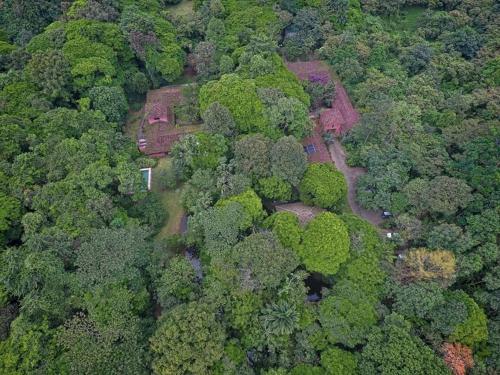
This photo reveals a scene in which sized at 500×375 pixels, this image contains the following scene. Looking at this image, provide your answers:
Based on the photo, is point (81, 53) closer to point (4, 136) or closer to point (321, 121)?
point (4, 136)

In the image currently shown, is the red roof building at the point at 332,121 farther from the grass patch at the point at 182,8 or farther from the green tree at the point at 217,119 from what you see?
the grass patch at the point at 182,8

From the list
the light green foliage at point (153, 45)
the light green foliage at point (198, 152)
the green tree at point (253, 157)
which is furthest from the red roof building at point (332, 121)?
the light green foliage at point (153, 45)

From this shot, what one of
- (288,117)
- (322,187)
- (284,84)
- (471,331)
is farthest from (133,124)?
(471,331)

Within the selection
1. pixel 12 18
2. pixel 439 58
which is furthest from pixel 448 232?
pixel 12 18

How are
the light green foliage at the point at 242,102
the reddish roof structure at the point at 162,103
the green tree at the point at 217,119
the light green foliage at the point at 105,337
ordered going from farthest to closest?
the reddish roof structure at the point at 162,103 < the light green foliage at the point at 242,102 < the green tree at the point at 217,119 < the light green foliage at the point at 105,337

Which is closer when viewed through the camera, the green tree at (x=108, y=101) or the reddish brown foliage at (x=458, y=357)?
the reddish brown foliage at (x=458, y=357)

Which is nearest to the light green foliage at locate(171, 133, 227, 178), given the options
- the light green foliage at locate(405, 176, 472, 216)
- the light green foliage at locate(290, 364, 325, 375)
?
the light green foliage at locate(405, 176, 472, 216)
